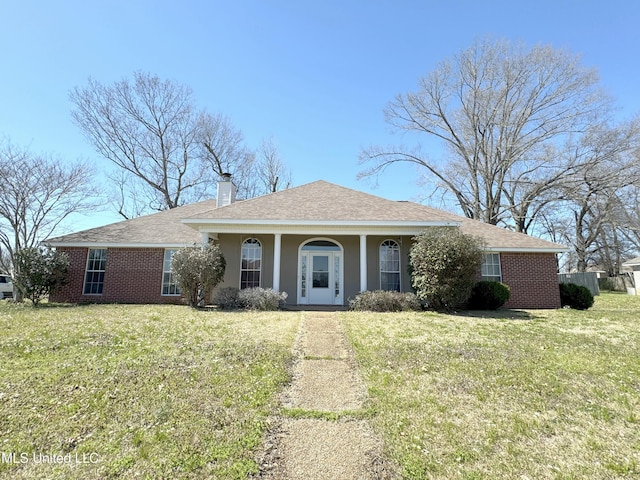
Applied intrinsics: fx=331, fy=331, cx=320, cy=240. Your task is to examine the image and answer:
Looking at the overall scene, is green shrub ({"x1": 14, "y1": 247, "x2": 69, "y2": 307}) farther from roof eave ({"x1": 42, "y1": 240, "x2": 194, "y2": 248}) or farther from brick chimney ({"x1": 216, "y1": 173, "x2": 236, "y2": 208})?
brick chimney ({"x1": 216, "y1": 173, "x2": 236, "y2": 208})

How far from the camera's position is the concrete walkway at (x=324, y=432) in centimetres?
257

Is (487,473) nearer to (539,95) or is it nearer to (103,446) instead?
(103,446)

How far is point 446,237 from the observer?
34.8 ft

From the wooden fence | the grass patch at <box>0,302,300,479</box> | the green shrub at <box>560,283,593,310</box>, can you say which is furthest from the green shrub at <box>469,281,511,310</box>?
the wooden fence

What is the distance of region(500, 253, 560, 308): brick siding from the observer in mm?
12977

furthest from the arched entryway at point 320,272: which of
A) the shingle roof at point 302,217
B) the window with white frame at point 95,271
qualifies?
the window with white frame at point 95,271

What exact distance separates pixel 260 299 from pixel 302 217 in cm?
324

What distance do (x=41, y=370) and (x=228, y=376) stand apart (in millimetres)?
2535

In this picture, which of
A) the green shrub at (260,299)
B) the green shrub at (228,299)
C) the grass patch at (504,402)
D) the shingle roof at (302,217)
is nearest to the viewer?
the grass patch at (504,402)

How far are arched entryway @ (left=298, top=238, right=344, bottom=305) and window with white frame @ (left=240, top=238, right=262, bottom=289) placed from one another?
166cm

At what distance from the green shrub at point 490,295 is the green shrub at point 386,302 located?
2.61 m

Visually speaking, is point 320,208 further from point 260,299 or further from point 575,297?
point 575,297

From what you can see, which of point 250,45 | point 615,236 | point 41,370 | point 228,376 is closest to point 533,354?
point 228,376

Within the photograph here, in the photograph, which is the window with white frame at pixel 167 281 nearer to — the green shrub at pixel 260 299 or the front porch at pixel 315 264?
the front porch at pixel 315 264
